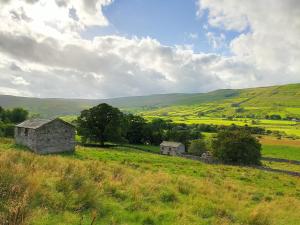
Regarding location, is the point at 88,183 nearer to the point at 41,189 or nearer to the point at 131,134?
the point at 41,189

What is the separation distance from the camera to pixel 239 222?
353 inches

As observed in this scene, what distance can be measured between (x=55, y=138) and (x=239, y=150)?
4235 centimetres

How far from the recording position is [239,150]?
6475cm

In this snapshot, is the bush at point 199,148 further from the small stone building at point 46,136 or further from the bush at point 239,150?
the small stone building at point 46,136

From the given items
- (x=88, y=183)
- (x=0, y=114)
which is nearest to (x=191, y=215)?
(x=88, y=183)

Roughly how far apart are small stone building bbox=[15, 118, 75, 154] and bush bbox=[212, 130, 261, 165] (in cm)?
3745

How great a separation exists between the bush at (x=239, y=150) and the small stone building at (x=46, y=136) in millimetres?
37452

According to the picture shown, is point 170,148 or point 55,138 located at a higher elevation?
point 55,138

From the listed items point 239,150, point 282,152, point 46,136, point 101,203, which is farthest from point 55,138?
point 282,152

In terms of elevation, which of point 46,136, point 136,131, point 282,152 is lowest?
point 282,152

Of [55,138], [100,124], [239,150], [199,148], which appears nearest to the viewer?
[55,138]

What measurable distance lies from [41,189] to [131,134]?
3518 inches

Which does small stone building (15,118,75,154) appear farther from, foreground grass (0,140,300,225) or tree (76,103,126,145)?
foreground grass (0,140,300,225)

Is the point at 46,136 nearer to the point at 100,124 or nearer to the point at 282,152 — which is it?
the point at 100,124
